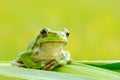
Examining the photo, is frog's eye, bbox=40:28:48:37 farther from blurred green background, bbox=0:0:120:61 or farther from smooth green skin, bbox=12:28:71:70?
blurred green background, bbox=0:0:120:61

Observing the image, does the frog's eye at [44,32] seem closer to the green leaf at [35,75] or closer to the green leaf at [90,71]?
the green leaf at [90,71]

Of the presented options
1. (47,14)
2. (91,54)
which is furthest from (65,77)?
(47,14)

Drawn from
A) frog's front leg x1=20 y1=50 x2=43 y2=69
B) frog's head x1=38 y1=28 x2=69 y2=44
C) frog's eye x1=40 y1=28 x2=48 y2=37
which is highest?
frog's eye x1=40 y1=28 x2=48 y2=37

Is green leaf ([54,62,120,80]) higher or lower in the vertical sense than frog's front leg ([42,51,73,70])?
lower

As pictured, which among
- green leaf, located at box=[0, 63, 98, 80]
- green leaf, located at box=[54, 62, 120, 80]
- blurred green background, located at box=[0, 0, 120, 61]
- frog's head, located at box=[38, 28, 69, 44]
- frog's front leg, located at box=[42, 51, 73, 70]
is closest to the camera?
green leaf, located at box=[0, 63, 98, 80]

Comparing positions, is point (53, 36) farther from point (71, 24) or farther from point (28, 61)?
point (71, 24)

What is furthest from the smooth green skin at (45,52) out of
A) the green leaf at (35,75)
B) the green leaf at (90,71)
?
the green leaf at (35,75)

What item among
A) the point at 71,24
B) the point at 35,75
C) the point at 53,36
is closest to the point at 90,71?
the point at 35,75

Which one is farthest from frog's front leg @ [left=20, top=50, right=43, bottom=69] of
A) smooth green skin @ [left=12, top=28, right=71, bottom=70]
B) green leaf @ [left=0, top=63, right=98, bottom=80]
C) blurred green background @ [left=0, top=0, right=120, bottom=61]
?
blurred green background @ [left=0, top=0, right=120, bottom=61]
